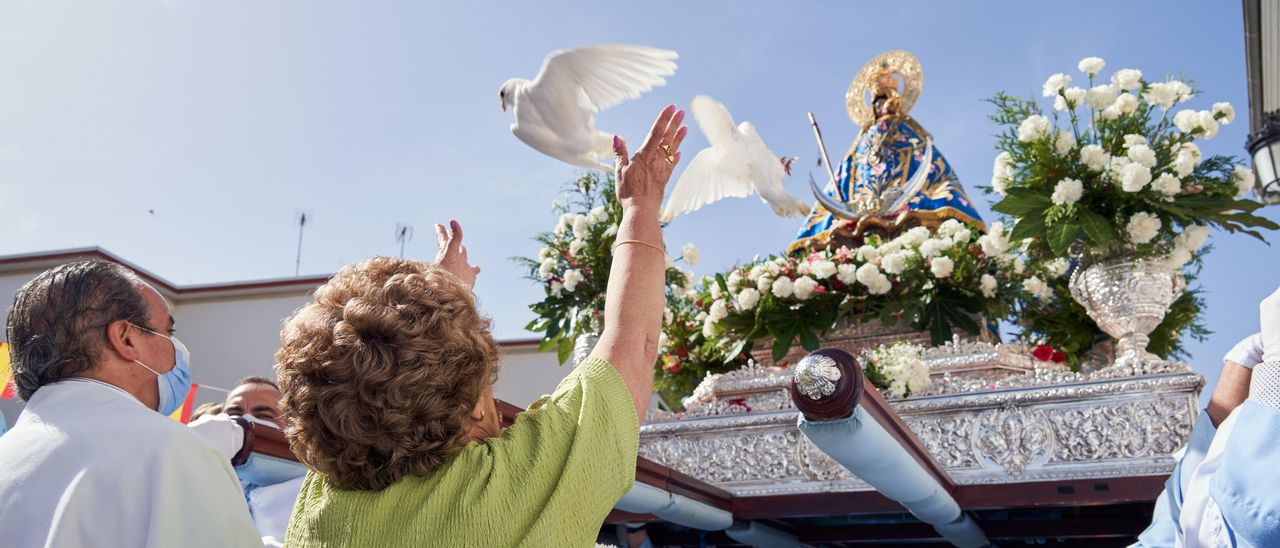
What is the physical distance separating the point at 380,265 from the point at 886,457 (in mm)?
1221

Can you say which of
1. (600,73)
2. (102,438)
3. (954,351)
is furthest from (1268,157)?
(102,438)

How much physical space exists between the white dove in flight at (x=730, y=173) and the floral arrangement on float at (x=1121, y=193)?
111 cm

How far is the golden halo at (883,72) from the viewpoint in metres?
5.89

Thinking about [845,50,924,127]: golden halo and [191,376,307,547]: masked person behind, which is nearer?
[191,376,307,547]: masked person behind

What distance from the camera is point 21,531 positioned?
4.64ft

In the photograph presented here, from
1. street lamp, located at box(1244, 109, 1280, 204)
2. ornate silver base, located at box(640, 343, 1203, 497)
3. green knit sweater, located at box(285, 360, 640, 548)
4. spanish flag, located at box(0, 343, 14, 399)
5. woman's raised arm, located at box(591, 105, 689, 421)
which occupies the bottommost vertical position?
spanish flag, located at box(0, 343, 14, 399)

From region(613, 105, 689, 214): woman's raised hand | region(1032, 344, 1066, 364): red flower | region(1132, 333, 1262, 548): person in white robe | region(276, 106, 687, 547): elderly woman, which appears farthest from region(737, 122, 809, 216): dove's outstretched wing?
region(276, 106, 687, 547): elderly woman

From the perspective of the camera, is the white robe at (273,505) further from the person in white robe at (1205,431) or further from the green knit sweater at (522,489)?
the person in white robe at (1205,431)

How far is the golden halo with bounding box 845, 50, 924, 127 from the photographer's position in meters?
5.89

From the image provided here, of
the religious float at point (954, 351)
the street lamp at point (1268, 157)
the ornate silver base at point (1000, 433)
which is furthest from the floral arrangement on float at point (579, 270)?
the street lamp at point (1268, 157)

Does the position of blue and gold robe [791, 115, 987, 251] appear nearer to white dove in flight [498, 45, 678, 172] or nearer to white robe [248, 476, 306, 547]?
white dove in flight [498, 45, 678, 172]

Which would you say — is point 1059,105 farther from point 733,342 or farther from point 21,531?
point 21,531

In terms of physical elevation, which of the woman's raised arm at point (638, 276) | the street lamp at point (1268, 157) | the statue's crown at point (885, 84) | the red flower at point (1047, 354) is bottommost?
the red flower at point (1047, 354)

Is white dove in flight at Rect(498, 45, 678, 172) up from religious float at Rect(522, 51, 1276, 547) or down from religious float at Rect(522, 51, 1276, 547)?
up
